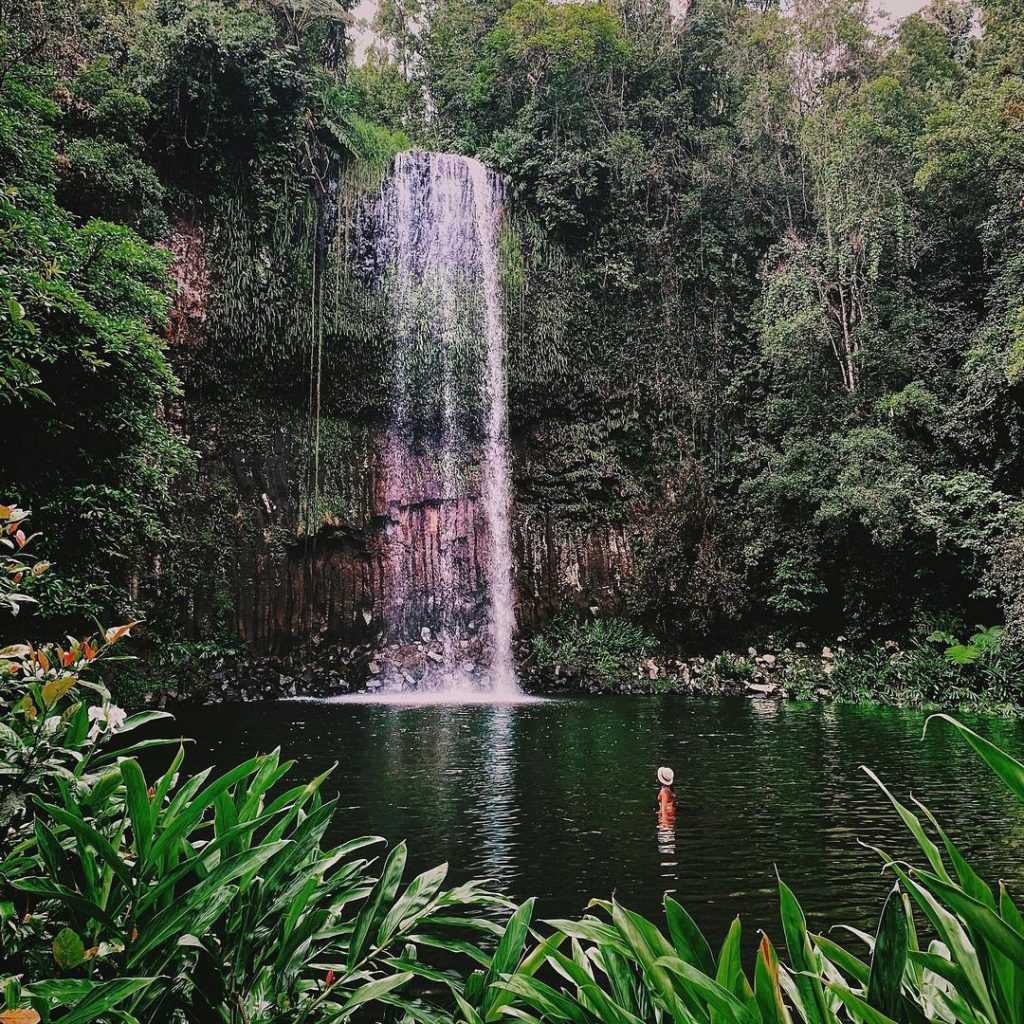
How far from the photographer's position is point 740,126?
2020cm

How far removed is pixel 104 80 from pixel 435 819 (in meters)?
14.0

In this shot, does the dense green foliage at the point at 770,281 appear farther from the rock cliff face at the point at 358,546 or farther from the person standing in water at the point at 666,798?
the person standing in water at the point at 666,798

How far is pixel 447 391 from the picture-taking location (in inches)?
741

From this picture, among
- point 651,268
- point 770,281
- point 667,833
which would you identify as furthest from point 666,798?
point 651,268

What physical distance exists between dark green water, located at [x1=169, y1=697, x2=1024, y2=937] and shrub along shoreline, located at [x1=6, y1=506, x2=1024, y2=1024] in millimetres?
2745

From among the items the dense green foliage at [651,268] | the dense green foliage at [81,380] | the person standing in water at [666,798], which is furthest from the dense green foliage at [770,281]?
the dense green foliage at [81,380]

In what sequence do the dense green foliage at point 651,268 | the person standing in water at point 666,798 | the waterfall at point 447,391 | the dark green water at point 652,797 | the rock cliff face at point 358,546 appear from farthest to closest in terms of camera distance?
the waterfall at point 447,391, the rock cliff face at point 358,546, the dense green foliage at point 651,268, the person standing in water at point 666,798, the dark green water at point 652,797

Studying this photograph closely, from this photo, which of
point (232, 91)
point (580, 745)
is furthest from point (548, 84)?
point (580, 745)

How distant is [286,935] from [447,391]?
17633 millimetres

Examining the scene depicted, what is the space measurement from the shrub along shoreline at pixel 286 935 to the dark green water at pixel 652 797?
9.01ft

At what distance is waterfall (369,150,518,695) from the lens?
18.2 metres

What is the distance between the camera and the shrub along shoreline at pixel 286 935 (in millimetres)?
1110

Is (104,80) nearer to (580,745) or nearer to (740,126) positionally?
(580,745)

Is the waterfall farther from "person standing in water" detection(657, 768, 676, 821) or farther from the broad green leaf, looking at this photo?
the broad green leaf
